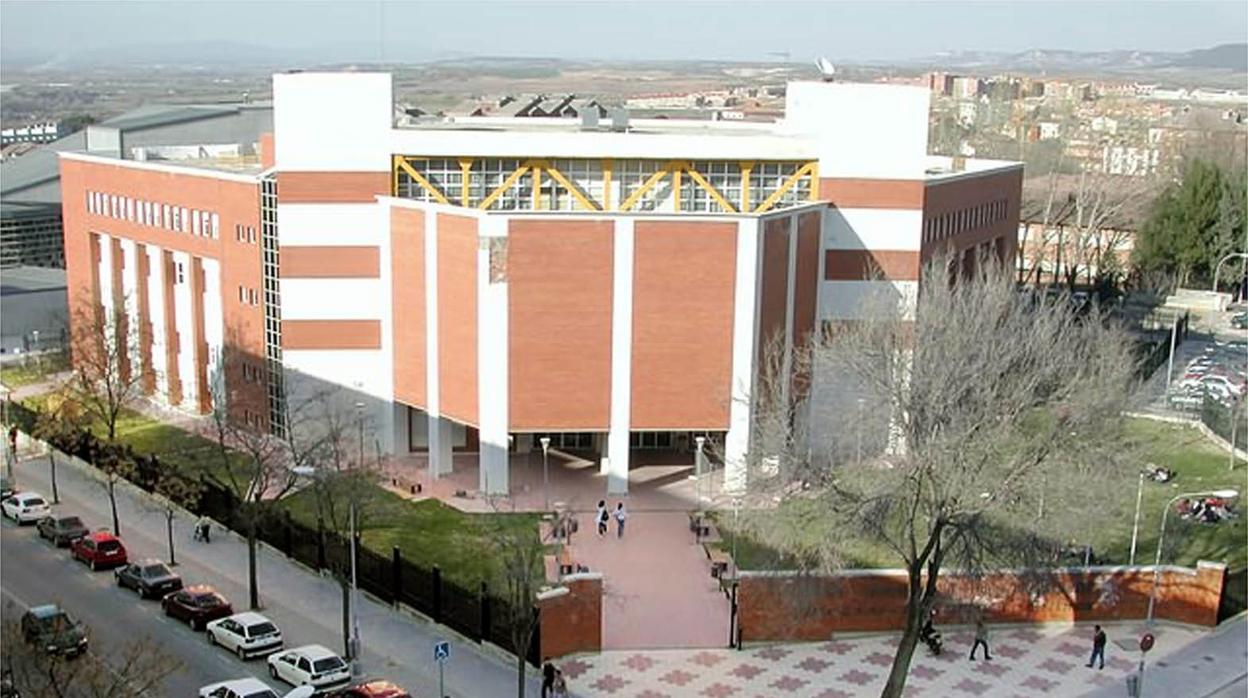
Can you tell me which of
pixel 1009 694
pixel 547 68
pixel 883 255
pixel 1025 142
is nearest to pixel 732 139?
pixel 883 255

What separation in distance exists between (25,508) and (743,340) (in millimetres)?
21721

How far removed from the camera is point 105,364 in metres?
44.8

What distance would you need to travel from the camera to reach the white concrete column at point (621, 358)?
39.3 m

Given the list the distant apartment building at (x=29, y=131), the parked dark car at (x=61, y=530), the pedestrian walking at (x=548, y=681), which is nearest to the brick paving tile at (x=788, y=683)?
the pedestrian walking at (x=548, y=681)

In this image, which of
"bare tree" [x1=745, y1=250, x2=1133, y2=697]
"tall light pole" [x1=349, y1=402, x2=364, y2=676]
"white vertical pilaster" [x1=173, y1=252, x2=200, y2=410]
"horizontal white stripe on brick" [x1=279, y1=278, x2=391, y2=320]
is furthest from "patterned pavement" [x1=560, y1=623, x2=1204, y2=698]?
"white vertical pilaster" [x1=173, y1=252, x2=200, y2=410]

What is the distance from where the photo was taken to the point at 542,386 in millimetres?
39812

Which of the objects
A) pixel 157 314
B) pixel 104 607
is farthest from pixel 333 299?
pixel 104 607

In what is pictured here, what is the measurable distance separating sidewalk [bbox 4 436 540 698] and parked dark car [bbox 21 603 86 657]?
4741 millimetres

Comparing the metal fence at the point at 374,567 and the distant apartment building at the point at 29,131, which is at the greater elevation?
the distant apartment building at the point at 29,131

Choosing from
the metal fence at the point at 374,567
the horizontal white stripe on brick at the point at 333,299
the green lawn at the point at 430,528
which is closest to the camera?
the metal fence at the point at 374,567

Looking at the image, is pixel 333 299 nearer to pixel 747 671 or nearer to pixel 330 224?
pixel 330 224

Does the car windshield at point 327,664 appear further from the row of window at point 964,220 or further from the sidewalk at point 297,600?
the row of window at point 964,220

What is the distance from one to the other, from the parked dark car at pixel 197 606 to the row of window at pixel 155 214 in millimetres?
19306

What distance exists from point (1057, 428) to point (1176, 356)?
3929 centimetres
